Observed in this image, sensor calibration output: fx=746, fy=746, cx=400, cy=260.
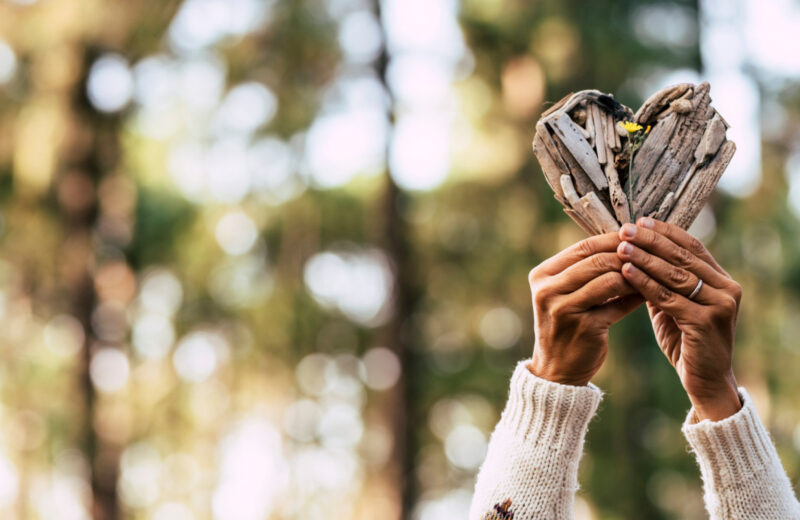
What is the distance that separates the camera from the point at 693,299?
5.44 feet

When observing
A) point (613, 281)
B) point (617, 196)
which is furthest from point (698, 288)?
point (617, 196)

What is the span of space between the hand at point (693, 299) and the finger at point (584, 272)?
1.0 inches

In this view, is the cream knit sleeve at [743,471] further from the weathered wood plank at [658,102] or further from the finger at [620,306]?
the weathered wood plank at [658,102]

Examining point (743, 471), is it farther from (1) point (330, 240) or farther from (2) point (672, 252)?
(1) point (330, 240)

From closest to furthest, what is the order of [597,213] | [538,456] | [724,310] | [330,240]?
[724,310] < [538,456] < [597,213] < [330,240]

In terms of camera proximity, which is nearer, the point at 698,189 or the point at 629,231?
the point at 629,231

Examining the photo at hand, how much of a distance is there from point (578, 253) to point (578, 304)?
0.42ft

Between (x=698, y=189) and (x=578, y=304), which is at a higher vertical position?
(x=698, y=189)

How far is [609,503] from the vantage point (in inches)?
331

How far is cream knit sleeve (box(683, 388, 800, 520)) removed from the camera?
5.42 ft

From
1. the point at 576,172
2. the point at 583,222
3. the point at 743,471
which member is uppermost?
the point at 576,172

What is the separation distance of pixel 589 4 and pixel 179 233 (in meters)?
6.86

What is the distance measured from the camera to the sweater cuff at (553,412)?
174cm

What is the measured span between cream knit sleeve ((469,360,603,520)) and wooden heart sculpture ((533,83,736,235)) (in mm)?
493
